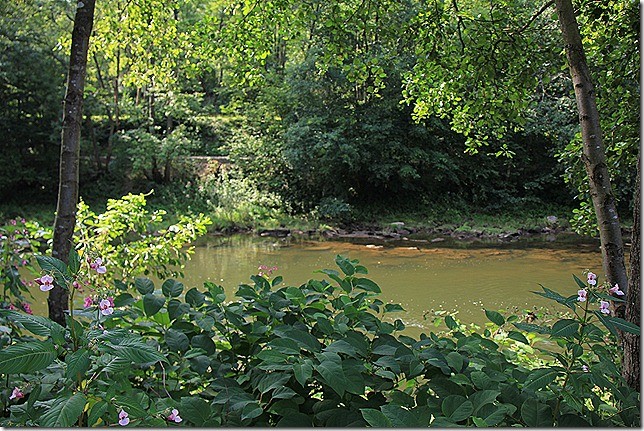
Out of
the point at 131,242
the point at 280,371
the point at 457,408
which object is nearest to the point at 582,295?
the point at 457,408

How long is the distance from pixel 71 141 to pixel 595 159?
199 centimetres

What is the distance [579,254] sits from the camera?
9.12 meters

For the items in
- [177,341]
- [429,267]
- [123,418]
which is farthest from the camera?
[429,267]

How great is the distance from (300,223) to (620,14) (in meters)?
10.1

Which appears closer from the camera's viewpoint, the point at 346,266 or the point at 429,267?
the point at 346,266

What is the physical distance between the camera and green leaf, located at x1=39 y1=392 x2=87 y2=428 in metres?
0.85

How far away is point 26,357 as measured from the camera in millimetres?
854

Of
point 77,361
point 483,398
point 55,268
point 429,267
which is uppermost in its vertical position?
point 55,268

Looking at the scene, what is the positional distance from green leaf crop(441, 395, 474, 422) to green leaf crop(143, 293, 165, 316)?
2.33 feet

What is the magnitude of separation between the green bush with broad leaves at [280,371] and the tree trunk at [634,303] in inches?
8.9

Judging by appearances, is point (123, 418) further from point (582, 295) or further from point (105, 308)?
point (582, 295)

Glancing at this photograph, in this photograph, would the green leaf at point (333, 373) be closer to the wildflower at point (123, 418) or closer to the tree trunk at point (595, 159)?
the wildflower at point (123, 418)

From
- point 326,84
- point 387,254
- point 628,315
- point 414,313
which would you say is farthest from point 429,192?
point 628,315

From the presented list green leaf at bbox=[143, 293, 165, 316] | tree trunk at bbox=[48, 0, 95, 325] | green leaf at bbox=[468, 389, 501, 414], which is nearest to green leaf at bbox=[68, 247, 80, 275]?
green leaf at bbox=[143, 293, 165, 316]
